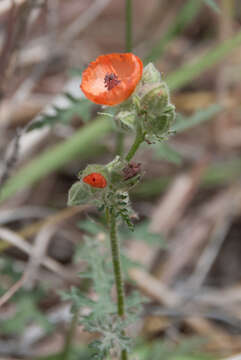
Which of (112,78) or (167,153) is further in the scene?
(167,153)

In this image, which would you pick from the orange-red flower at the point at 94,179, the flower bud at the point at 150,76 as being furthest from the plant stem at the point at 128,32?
the orange-red flower at the point at 94,179

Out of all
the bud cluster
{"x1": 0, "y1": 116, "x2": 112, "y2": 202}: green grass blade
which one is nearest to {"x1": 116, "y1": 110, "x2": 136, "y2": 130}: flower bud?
the bud cluster

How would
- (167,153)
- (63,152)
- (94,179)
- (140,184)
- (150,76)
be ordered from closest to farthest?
(94,179)
(150,76)
(167,153)
(63,152)
(140,184)

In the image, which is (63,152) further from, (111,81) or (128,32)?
(111,81)

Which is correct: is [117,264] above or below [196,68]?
below

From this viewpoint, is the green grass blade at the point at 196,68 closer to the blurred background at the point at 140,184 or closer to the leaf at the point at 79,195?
the blurred background at the point at 140,184

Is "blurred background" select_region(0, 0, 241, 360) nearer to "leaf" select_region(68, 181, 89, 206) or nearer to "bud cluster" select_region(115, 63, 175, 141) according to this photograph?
"leaf" select_region(68, 181, 89, 206)

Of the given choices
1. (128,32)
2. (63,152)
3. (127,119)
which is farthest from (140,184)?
(127,119)
